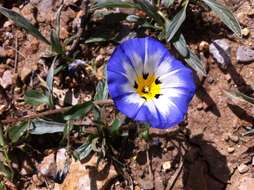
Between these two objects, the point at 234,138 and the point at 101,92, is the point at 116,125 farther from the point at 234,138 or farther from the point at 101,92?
the point at 234,138

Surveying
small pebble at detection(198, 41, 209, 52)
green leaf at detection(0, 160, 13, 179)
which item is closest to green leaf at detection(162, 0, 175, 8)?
small pebble at detection(198, 41, 209, 52)

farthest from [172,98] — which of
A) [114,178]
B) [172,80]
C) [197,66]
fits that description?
[114,178]

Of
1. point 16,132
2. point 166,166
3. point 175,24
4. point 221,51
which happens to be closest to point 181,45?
point 175,24

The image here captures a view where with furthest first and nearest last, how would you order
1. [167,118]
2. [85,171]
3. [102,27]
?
1. [102,27]
2. [85,171]
3. [167,118]

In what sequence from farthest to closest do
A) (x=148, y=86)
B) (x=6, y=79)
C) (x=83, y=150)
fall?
(x=6, y=79), (x=83, y=150), (x=148, y=86)

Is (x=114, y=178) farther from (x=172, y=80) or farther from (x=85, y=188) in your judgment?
(x=172, y=80)

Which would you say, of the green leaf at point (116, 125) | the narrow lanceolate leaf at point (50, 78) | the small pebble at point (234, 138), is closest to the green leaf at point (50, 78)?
the narrow lanceolate leaf at point (50, 78)

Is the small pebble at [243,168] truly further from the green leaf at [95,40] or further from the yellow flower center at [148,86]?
the green leaf at [95,40]
